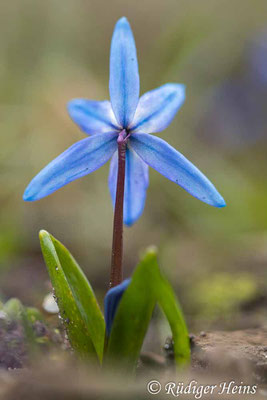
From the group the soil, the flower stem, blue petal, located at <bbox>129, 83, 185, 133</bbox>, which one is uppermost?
blue petal, located at <bbox>129, 83, 185, 133</bbox>

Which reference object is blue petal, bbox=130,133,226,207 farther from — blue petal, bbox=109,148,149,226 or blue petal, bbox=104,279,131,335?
blue petal, bbox=104,279,131,335

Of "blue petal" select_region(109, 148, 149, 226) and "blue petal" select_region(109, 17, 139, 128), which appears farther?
"blue petal" select_region(109, 148, 149, 226)

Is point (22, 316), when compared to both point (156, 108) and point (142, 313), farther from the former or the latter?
point (156, 108)

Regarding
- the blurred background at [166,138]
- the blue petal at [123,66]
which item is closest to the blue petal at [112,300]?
the blue petal at [123,66]

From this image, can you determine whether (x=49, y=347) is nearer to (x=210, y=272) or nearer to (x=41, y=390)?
(x=41, y=390)

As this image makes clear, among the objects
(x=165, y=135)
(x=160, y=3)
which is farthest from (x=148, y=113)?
(x=160, y=3)

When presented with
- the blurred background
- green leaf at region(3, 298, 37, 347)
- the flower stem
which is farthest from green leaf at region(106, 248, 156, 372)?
the blurred background
